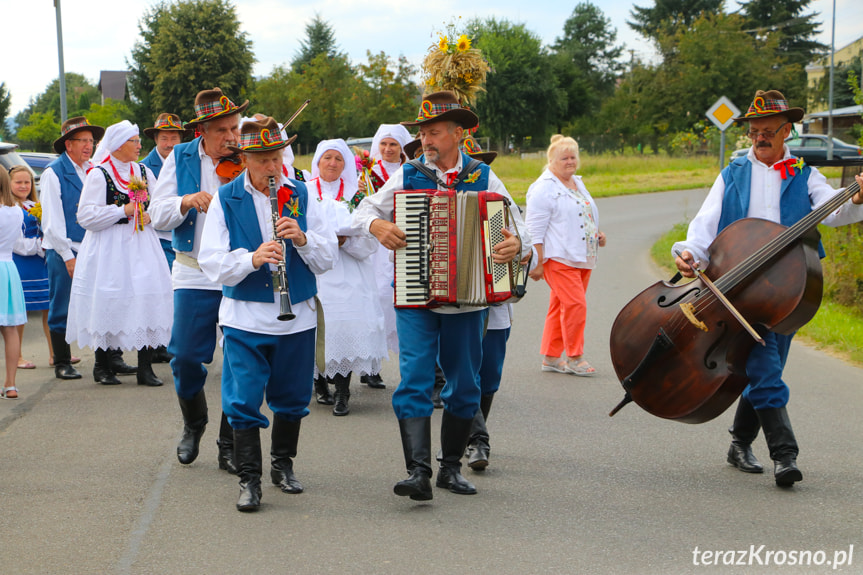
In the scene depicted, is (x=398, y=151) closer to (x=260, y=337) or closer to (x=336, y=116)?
(x=260, y=337)

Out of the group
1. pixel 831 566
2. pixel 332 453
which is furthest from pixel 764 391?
pixel 332 453

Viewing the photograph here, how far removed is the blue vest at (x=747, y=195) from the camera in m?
5.69

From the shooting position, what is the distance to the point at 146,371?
8.79 meters

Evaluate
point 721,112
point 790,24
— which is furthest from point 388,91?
point 790,24

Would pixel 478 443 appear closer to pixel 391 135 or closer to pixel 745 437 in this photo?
pixel 745 437

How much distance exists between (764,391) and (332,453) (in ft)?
8.89

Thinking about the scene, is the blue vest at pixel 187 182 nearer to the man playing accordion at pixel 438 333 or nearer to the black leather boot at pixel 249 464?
the man playing accordion at pixel 438 333

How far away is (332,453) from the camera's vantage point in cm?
641

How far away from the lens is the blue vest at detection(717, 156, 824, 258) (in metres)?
5.69

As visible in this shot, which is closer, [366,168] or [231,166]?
[231,166]

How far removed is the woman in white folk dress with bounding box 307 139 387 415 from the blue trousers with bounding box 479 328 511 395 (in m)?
1.74

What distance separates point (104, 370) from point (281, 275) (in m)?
4.45

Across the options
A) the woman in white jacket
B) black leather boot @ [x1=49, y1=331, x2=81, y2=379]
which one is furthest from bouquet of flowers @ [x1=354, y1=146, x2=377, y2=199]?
black leather boot @ [x1=49, y1=331, x2=81, y2=379]

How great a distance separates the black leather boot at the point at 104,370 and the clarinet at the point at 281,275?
4.23 metres
